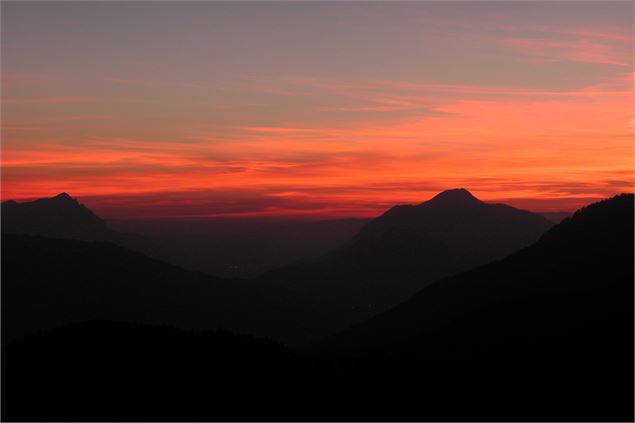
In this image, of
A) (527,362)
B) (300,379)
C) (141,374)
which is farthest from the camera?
(527,362)

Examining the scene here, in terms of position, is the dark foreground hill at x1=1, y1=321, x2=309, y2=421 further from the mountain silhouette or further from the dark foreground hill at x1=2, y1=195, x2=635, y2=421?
the mountain silhouette

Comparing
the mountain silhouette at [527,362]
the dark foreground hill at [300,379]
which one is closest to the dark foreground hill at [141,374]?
the dark foreground hill at [300,379]

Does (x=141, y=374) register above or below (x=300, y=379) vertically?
above

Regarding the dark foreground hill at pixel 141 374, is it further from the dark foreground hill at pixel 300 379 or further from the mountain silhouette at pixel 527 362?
the mountain silhouette at pixel 527 362

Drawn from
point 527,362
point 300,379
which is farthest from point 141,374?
point 527,362

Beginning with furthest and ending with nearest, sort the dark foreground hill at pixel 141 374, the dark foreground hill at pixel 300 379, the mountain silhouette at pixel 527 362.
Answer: the mountain silhouette at pixel 527 362 < the dark foreground hill at pixel 300 379 < the dark foreground hill at pixel 141 374

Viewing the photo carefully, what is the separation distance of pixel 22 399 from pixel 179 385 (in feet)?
79.9

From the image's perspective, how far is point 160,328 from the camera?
141250 mm

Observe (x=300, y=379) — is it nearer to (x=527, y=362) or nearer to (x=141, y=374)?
(x=141, y=374)

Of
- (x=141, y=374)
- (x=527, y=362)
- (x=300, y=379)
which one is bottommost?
(x=527, y=362)

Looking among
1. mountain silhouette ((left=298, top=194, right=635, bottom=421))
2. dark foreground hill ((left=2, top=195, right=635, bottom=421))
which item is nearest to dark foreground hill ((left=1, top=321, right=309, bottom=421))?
dark foreground hill ((left=2, top=195, right=635, bottom=421))

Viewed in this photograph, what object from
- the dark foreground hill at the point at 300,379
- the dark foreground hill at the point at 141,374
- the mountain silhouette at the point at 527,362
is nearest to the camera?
the dark foreground hill at the point at 141,374

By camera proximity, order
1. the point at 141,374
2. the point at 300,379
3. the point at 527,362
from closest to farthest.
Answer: the point at 141,374 < the point at 300,379 < the point at 527,362

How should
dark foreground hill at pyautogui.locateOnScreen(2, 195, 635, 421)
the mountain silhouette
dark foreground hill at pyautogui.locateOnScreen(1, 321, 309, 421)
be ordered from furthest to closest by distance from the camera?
the mountain silhouette < dark foreground hill at pyautogui.locateOnScreen(2, 195, 635, 421) < dark foreground hill at pyautogui.locateOnScreen(1, 321, 309, 421)
